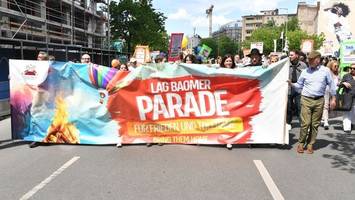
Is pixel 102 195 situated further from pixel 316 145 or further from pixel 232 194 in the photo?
pixel 316 145

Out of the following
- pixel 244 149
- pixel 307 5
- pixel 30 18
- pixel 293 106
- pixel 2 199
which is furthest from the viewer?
pixel 307 5

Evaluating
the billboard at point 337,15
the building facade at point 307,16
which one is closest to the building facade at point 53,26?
the billboard at point 337,15

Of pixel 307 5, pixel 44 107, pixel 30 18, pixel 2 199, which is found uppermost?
pixel 307 5

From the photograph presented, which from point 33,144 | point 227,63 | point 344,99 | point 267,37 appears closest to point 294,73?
point 344,99

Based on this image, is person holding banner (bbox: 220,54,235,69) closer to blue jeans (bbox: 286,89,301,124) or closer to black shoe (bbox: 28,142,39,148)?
blue jeans (bbox: 286,89,301,124)

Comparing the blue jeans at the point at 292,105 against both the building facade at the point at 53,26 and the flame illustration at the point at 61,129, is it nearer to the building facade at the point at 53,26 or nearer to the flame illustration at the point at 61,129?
the flame illustration at the point at 61,129

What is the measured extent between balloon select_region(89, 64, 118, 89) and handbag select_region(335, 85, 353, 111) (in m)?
5.33

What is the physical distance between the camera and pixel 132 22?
5503 cm

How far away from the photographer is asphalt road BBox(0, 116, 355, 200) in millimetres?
5773

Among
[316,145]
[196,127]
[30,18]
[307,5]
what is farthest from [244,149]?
[307,5]

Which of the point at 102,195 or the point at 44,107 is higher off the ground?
the point at 44,107

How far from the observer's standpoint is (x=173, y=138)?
8539 mm

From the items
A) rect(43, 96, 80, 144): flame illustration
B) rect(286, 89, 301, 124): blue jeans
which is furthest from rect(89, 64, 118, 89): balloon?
rect(286, 89, 301, 124): blue jeans

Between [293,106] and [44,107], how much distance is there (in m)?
5.42
